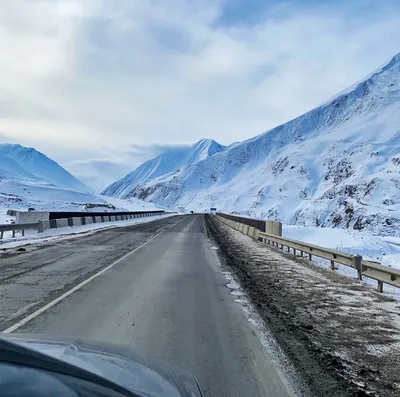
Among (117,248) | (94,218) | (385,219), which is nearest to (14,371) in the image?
(117,248)

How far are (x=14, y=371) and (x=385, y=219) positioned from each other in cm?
5820

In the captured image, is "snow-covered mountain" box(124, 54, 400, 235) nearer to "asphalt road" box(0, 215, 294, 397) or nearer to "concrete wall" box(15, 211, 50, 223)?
"concrete wall" box(15, 211, 50, 223)

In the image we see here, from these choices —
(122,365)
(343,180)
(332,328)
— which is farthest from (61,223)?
(343,180)

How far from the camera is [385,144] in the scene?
12781cm

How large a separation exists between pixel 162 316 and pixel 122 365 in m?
3.89

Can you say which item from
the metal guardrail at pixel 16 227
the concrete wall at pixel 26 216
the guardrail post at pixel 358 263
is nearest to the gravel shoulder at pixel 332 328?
the guardrail post at pixel 358 263

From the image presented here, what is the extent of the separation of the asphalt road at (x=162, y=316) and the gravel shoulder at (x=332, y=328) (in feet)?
1.48

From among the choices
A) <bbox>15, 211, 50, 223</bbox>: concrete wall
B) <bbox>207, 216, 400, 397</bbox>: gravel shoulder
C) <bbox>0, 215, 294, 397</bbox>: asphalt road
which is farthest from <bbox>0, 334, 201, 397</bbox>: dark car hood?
<bbox>15, 211, 50, 223</bbox>: concrete wall

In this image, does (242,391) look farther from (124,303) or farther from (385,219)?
(385,219)

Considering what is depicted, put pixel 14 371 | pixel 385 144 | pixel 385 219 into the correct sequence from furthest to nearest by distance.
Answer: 1. pixel 385 144
2. pixel 385 219
3. pixel 14 371

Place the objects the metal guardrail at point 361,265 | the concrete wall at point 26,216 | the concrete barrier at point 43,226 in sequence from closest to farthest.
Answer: the metal guardrail at point 361,265 → the concrete barrier at point 43,226 → the concrete wall at point 26,216

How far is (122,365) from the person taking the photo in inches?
106

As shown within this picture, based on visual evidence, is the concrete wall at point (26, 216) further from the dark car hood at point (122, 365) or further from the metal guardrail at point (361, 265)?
the dark car hood at point (122, 365)

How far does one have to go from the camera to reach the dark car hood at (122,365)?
2340mm
